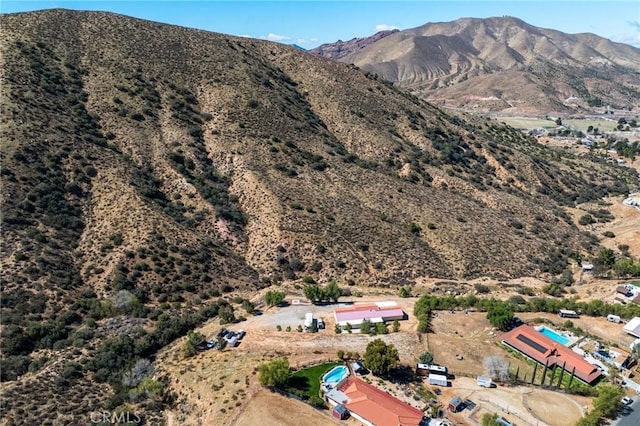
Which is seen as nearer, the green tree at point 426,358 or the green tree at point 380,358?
the green tree at point 380,358

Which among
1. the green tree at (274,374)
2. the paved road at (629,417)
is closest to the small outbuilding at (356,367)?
the green tree at (274,374)

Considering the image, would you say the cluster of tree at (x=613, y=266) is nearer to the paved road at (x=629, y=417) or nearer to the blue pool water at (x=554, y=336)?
the blue pool water at (x=554, y=336)

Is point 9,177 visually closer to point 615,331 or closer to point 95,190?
point 95,190

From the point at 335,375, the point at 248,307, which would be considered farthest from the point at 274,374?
the point at 248,307

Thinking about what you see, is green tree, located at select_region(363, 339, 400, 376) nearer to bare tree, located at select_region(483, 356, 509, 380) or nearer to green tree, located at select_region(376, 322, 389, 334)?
green tree, located at select_region(376, 322, 389, 334)

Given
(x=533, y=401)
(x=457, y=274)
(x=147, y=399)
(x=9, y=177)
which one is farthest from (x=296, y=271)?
(x=9, y=177)

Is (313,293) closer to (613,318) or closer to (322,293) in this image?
(322,293)
